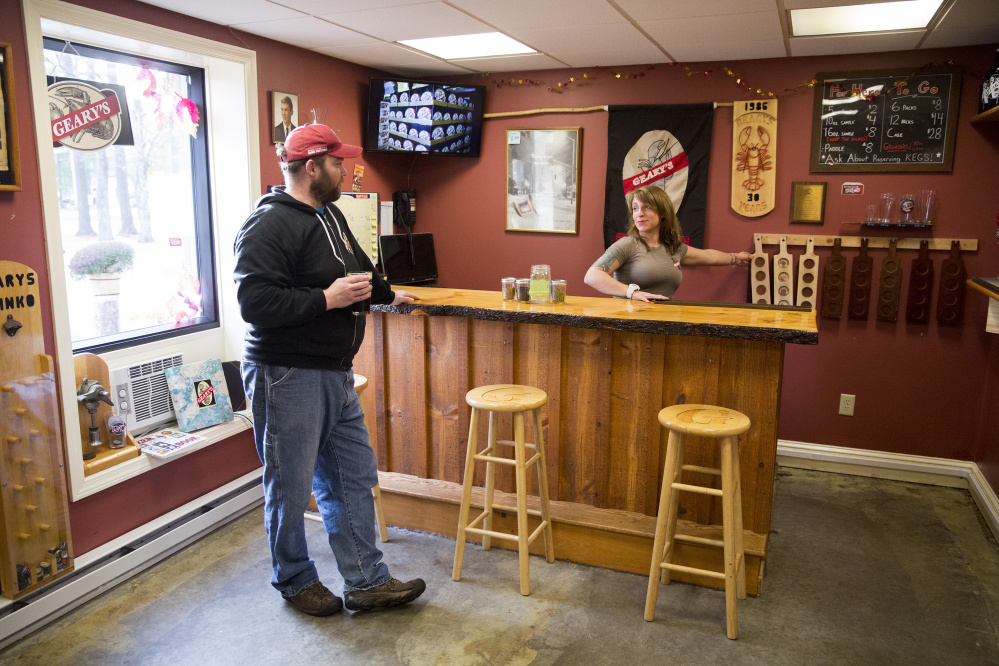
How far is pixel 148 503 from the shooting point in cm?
Result: 306

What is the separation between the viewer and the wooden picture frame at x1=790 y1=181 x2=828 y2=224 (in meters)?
3.98

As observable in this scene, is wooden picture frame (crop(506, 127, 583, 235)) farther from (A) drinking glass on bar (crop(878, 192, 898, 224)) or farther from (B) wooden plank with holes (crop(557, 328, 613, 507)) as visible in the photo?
(B) wooden plank with holes (crop(557, 328, 613, 507))

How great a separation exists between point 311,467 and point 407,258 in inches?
87.2

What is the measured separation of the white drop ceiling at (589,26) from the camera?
292cm

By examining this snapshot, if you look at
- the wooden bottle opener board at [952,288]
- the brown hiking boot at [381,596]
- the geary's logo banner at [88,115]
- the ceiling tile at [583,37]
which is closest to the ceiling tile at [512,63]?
the ceiling tile at [583,37]

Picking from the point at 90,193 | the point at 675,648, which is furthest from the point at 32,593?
the point at 675,648

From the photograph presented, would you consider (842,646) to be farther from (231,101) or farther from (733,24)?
(231,101)

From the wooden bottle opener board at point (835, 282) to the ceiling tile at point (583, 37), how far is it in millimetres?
1478

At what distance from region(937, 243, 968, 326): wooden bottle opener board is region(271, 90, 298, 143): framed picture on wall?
3.49 m

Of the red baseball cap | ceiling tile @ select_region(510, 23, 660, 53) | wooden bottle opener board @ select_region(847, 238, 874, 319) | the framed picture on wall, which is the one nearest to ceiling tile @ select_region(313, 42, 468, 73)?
the framed picture on wall

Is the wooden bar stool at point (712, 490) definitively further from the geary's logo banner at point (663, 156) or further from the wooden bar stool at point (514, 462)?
the geary's logo banner at point (663, 156)

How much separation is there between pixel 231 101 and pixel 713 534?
9.55 ft

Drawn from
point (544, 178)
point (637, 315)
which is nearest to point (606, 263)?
point (637, 315)

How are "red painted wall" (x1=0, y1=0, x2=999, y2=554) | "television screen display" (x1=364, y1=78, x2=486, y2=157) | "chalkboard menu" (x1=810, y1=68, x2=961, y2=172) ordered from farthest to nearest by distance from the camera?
"television screen display" (x1=364, y1=78, x2=486, y2=157), "chalkboard menu" (x1=810, y1=68, x2=961, y2=172), "red painted wall" (x1=0, y1=0, x2=999, y2=554)
